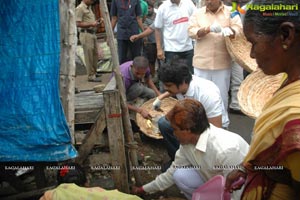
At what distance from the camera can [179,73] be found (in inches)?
122

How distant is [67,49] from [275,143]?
7.04 ft

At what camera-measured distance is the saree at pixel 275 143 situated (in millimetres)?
1067

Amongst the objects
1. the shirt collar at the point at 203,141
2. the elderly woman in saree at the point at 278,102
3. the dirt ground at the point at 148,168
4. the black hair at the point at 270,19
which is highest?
the black hair at the point at 270,19

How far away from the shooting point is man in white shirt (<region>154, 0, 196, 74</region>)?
546 centimetres

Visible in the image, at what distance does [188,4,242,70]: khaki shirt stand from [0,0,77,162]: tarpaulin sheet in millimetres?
2134

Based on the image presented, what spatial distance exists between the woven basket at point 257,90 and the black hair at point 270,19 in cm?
237

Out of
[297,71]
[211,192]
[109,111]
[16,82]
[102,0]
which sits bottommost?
[211,192]

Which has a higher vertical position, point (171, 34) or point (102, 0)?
point (102, 0)

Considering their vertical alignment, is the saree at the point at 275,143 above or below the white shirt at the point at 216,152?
above

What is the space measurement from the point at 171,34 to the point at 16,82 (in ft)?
10.5

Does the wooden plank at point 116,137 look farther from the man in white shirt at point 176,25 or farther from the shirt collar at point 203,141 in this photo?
the man in white shirt at point 176,25

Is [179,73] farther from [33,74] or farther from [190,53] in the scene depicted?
[190,53]

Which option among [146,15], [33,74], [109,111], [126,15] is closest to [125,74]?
[109,111]

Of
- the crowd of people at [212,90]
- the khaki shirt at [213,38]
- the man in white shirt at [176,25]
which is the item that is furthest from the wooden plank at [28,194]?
the man in white shirt at [176,25]
